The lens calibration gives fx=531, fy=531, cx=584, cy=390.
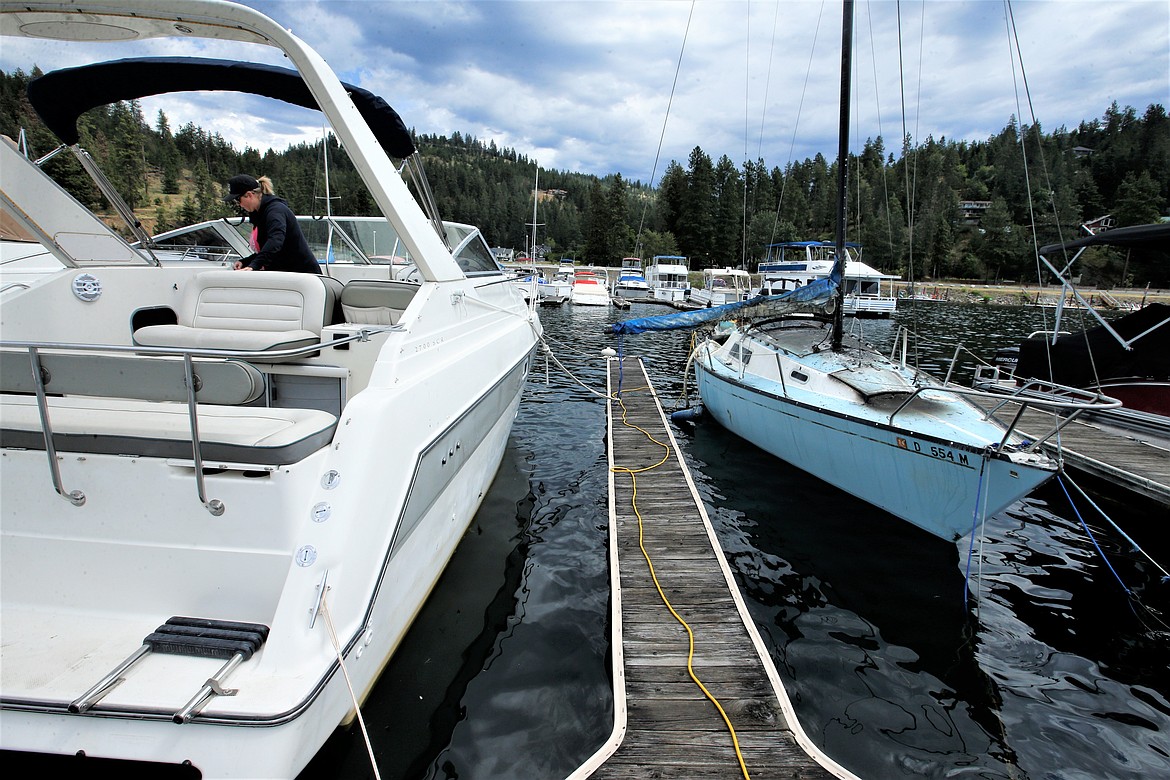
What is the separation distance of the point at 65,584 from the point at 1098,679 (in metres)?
6.40

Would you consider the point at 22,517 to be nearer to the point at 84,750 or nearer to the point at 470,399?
the point at 84,750

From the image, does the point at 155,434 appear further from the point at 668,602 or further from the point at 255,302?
the point at 668,602

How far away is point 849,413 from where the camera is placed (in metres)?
6.32

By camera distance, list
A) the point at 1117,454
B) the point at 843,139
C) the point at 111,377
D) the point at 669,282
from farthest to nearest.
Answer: the point at 669,282 → the point at 843,139 → the point at 1117,454 → the point at 111,377

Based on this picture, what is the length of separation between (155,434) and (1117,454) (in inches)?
423

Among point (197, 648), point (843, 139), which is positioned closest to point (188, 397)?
point (197, 648)

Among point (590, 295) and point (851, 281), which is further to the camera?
point (590, 295)

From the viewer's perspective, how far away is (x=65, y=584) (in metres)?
2.28

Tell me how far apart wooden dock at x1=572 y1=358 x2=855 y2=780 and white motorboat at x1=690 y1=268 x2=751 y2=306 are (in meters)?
26.3

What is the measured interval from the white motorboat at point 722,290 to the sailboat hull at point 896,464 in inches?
932

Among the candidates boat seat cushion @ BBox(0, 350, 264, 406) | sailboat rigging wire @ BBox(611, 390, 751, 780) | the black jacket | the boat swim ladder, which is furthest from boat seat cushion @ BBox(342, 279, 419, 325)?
sailboat rigging wire @ BBox(611, 390, 751, 780)

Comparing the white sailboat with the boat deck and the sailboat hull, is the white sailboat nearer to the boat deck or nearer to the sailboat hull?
the sailboat hull

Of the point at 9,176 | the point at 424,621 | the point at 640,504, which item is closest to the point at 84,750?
the point at 424,621

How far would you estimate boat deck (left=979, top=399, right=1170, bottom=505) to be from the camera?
648 cm
